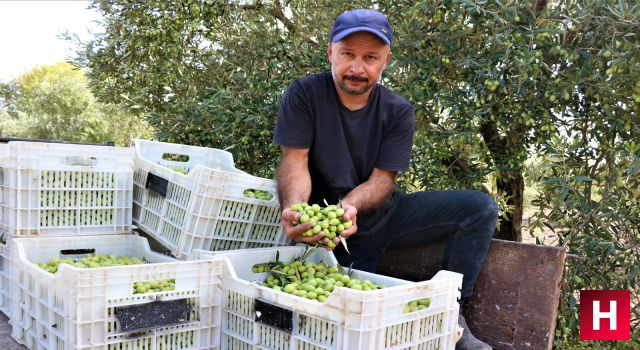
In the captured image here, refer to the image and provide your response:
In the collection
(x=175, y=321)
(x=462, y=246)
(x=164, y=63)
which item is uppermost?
(x=164, y=63)

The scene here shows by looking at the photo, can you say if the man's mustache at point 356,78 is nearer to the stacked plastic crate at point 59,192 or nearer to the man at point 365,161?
the man at point 365,161

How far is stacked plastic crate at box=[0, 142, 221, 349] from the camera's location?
9.45 ft

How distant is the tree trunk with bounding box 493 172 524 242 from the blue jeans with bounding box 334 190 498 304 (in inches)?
84.3

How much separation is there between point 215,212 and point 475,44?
2.77 meters

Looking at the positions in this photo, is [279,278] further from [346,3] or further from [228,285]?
[346,3]

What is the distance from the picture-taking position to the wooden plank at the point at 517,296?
11.8 ft

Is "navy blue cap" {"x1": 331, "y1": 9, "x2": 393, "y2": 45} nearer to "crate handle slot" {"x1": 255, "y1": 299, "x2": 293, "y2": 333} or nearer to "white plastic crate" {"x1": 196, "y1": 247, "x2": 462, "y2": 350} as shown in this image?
"white plastic crate" {"x1": 196, "y1": 247, "x2": 462, "y2": 350}

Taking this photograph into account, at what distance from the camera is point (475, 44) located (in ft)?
17.5

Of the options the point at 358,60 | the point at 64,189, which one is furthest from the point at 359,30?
the point at 64,189

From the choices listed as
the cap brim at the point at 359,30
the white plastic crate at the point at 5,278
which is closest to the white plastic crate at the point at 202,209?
the white plastic crate at the point at 5,278

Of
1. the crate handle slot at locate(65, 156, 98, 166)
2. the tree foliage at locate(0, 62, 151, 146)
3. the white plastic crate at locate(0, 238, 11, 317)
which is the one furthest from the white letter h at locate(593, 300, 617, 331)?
the tree foliage at locate(0, 62, 151, 146)

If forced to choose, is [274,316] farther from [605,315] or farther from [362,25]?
[605,315]

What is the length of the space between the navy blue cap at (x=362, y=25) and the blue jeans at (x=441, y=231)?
1.02m

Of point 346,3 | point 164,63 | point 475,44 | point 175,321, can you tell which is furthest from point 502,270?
point 164,63
